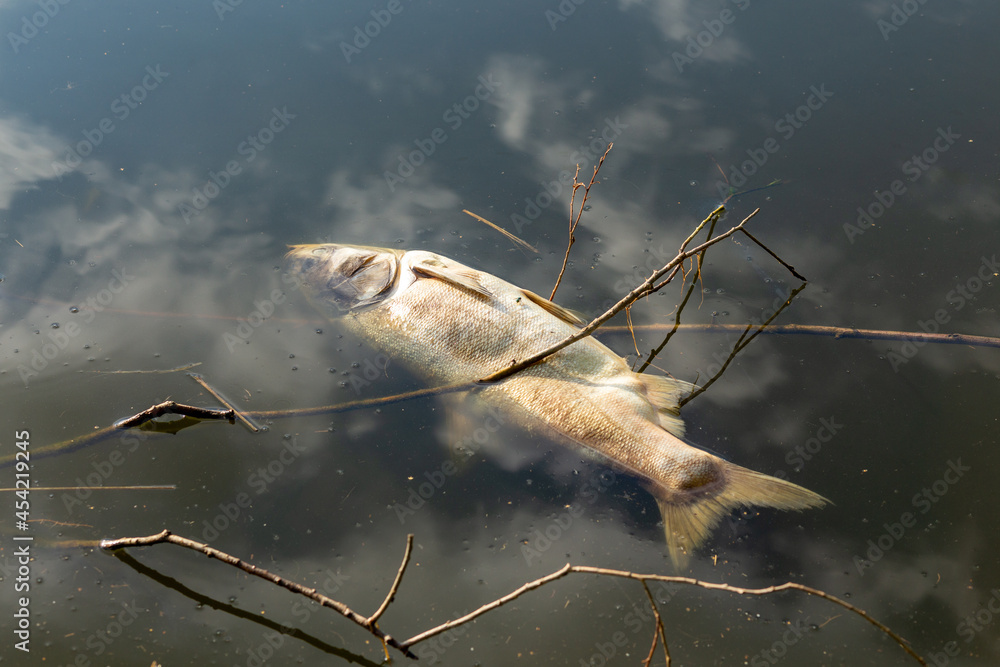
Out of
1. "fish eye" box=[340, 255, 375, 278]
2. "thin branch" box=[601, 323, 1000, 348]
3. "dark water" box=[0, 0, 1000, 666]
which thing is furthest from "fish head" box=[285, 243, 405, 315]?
"thin branch" box=[601, 323, 1000, 348]

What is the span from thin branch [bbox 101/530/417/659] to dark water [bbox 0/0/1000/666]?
0.50 ft

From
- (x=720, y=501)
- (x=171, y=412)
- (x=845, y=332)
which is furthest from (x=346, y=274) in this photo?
(x=845, y=332)

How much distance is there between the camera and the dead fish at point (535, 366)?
326cm

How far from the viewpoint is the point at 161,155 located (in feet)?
17.8

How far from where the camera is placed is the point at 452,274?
4047 mm

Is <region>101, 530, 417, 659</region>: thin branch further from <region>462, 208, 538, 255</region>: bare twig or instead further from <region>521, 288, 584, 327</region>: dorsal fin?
<region>462, 208, 538, 255</region>: bare twig

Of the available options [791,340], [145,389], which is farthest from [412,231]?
[791,340]

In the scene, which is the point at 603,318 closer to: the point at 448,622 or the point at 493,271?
the point at 493,271

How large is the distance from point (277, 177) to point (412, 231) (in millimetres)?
1308

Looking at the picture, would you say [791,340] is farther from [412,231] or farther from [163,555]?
[163,555]

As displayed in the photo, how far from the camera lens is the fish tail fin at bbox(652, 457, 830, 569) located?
3211 millimetres

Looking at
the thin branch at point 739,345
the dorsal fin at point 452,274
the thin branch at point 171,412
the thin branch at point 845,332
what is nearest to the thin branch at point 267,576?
the thin branch at point 171,412

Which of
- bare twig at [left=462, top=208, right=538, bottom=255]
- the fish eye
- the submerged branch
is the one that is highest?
bare twig at [left=462, top=208, right=538, bottom=255]

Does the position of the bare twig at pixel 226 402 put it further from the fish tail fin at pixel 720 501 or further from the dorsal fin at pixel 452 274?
the fish tail fin at pixel 720 501
